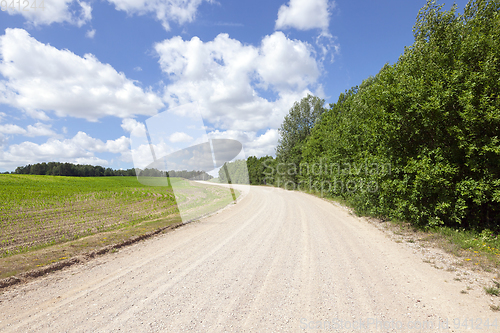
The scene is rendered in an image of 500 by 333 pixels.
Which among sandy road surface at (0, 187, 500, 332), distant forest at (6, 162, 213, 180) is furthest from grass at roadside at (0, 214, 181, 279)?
Answer: distant forest at (6, 162, 213, 180)

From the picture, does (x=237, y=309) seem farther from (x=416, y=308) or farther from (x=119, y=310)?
(x=416, y=308)

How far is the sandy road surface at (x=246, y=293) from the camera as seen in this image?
363 cm

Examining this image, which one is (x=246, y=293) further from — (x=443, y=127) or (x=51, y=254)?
(x=443, y=127)

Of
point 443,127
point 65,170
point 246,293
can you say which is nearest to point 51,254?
point 246,293

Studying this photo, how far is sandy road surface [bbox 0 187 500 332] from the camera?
3626 millimetres

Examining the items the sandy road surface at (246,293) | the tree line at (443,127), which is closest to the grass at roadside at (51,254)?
the sandy road surface at (246,293)

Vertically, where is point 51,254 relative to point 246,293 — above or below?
above

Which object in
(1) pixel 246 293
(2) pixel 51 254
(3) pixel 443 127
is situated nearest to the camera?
(1) pixel 246 293

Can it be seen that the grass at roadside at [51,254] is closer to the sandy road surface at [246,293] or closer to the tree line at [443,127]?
the sandy road surface at [246,293]

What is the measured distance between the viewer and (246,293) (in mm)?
4523

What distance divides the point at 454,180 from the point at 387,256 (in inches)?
179

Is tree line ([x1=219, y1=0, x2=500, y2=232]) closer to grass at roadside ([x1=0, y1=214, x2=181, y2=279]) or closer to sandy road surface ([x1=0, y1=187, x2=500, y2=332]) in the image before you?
sandy road surface ([x1=0, y1=187, x2=500, y2=332])

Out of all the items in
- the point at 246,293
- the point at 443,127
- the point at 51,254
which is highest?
the point at 443,127

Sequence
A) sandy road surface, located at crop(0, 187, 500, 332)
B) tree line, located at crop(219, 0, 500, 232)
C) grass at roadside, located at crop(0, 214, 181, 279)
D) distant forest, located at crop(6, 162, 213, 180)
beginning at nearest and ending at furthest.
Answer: sandy road surface, located at crop(0, 187, 500, 332)
grass at roadside, located at crop(0, 214, 181, 279)
tree line, located at crop(219, 0, 500, 232)
distant forest, located at crop(6, 162, 213, 180)
